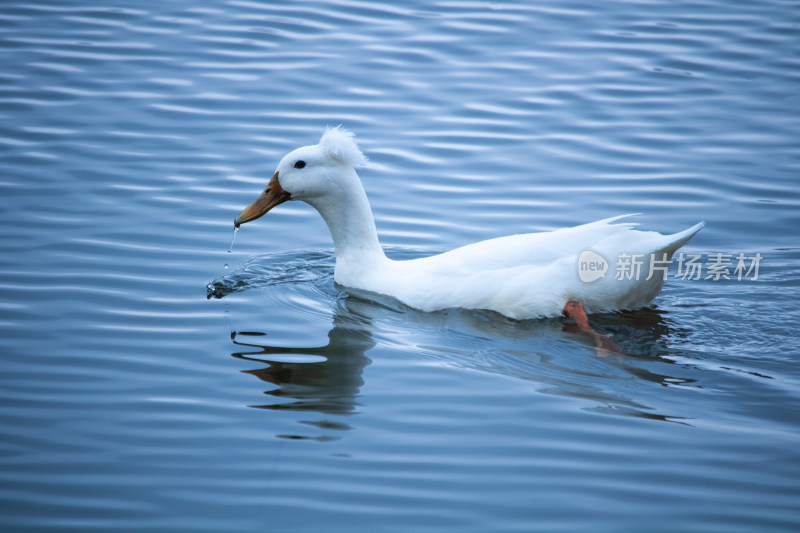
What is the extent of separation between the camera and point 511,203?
26.9 feet

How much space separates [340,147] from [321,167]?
9.0 inches

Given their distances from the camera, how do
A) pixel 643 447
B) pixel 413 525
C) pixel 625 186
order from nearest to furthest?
pixel 413 525
pixel 643 447
pixel 625 186

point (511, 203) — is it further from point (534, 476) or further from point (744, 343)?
point (534, 476)

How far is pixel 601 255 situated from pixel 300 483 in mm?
2756

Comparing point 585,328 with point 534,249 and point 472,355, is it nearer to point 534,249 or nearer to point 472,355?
point 534,249

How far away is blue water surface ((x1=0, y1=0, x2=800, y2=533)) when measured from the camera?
4363 millimetres

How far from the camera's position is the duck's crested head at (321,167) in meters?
6.55

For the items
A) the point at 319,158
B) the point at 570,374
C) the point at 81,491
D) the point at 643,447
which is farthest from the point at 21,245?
the point at 643,447

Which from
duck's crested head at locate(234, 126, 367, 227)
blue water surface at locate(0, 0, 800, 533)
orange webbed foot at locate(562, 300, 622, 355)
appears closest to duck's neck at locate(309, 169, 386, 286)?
duck's crested head at locate(234, 126, 367, 227)

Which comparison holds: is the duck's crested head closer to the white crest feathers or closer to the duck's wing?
the white crest feathers

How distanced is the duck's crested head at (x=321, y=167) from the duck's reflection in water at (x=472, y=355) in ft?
2.80

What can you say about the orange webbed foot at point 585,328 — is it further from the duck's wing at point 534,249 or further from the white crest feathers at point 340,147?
the white crest feathers at point 340,147

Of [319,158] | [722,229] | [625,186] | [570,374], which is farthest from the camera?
[625,186]

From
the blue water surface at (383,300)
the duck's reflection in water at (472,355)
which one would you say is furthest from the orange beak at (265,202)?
the duck's reflection in water at (472,355)
